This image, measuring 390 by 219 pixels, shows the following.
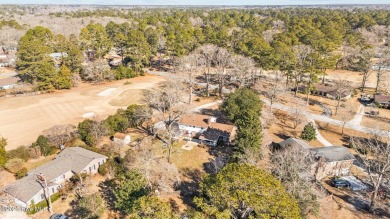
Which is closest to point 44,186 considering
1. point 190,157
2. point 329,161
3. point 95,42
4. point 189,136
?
Result: point 190,157

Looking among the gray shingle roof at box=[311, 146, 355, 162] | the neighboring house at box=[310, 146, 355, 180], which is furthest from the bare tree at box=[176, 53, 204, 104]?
the neighboring house at box=[310, 146, 355, 180]

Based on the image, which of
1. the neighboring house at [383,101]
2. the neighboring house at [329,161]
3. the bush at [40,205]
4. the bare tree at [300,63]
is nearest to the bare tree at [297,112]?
the bare tree at [300,63]

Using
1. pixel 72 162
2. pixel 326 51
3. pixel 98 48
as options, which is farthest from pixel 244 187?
pixel 98 48

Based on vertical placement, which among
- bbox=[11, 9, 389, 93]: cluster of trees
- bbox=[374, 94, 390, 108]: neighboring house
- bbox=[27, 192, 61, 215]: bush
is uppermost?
bbox=[11, 9, 389, 93]: cluster of trees

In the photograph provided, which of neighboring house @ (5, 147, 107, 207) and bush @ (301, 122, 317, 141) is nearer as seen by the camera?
neighboring house @ (5, 147, 107, 207)

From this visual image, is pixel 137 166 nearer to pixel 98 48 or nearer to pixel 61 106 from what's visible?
pixel 61 106

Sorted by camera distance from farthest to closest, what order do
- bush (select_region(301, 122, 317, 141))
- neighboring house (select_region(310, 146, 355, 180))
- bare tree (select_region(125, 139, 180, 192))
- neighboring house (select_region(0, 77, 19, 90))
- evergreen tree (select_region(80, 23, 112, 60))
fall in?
evergreen tree (select_region(80, 23, 112, 60)), neighboring house (select_region(0, 77, 19, 90)), bush (select_region(301, 122, 317, 141)), neighboring house (select_region(310, 146, 355, 180)), bare tree (select_region(125, 139, 180, 192))

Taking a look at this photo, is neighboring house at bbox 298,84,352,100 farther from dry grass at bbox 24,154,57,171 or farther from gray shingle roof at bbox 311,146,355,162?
dry grass at bbox 24,154,57,171
